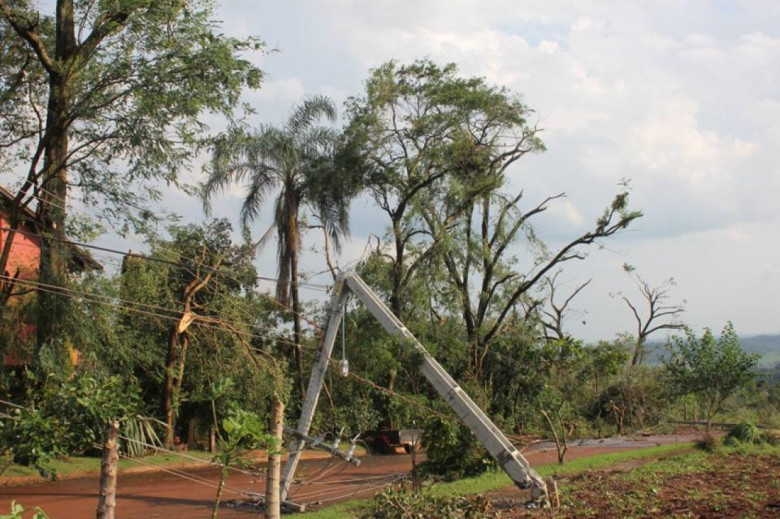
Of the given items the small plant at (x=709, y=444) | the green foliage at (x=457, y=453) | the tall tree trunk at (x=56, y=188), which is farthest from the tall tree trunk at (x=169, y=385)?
the small plant at (x=709, y=444)

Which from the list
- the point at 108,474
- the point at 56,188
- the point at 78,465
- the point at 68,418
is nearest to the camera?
the point at 108,474

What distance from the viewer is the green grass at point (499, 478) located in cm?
1316

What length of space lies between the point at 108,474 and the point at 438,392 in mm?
8079

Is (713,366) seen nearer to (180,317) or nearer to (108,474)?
(180,317)

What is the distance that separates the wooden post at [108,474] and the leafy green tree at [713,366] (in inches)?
757

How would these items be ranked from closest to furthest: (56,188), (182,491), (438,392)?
(438,392)
(182,491)
(56,188)

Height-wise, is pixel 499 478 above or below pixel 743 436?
below

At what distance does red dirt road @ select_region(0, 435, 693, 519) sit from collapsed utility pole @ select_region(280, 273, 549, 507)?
1.03m

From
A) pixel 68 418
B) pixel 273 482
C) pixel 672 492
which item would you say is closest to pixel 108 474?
pixel 68 418

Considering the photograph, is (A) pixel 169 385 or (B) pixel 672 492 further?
(A) pixel 169 385

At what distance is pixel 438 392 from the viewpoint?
45.5 ft

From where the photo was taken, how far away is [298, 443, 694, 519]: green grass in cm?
1316

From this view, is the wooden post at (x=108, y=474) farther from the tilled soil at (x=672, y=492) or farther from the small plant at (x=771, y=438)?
the small plant at (x=771, y=438)

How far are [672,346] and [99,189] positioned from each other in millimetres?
20181
